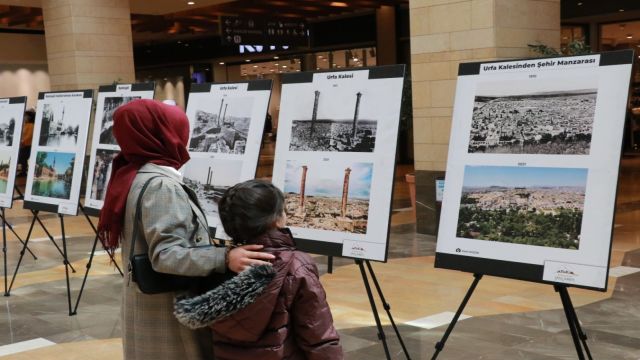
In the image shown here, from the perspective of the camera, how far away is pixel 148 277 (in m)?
2.39

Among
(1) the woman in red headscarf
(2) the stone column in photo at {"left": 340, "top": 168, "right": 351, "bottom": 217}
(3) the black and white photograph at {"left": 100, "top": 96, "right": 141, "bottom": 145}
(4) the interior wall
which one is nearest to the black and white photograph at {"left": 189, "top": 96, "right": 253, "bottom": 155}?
(2) the stone column in photo at {"left": 340, "top": 168, "right": 351, "bottom": 217}

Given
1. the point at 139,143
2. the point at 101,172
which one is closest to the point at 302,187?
the point at 139,143

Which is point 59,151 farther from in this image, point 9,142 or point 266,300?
point 266,300

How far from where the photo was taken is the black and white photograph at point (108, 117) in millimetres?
5738

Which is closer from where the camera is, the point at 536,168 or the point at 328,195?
the point at 536,168

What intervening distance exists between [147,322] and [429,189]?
6.23m

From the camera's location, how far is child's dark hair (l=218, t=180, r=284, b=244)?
2289 millimetres

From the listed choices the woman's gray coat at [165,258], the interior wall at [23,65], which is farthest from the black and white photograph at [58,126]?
the interior wall at [23,65]

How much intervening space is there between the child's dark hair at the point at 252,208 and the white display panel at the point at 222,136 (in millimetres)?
1994

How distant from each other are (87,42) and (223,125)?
8619 millimetres

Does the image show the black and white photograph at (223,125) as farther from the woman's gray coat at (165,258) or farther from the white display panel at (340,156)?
the woman's gray coat at (165,258)

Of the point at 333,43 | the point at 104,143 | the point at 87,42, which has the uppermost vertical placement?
the point at 333,43

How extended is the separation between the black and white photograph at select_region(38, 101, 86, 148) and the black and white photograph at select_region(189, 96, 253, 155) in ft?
5.22

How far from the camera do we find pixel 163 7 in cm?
1564
